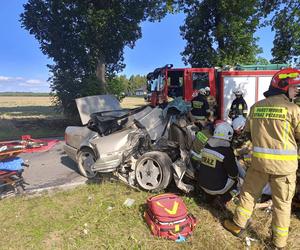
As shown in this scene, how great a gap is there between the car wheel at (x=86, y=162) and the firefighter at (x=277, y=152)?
10.9 ft

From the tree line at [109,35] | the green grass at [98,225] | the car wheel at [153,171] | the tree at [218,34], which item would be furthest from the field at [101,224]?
the tree at [218,34]

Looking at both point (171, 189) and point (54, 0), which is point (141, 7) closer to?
point (54, 0)

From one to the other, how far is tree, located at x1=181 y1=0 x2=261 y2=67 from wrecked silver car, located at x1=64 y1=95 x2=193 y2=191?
13.1m

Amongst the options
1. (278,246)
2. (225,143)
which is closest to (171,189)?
(225,143)

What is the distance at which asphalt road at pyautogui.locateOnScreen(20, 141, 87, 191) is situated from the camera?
6051 millimetres

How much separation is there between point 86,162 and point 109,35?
37.1ft

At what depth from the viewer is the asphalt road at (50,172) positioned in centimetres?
605

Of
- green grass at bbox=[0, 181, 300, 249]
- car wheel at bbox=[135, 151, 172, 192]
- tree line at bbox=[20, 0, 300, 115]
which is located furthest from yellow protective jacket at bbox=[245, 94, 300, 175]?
tree line at bbox=[20, 0, 300, 115]

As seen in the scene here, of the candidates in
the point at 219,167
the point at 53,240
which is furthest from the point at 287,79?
the point at 53,240

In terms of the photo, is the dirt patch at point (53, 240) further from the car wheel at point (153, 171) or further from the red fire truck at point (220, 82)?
the red fire truck at point (220, 82)

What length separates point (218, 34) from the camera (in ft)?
60.8

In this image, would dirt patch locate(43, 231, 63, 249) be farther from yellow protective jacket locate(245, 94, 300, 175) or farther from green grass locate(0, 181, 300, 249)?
yellow protective jacket locate(245, 94, 300, 175)

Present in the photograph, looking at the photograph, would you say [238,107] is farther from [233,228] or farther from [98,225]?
[98,225]

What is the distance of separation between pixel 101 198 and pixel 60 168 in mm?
2694
